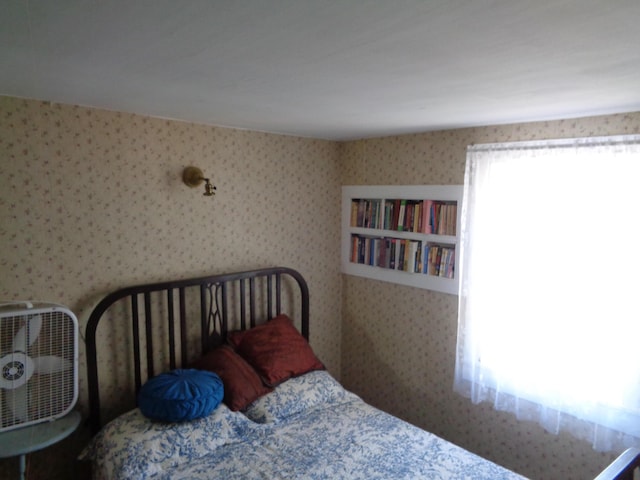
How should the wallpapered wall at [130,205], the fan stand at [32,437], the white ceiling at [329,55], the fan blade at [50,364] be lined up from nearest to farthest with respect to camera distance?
the white ceiling at [329,55] < the fan stand at [32,437] < the fan blade at [50,364] < the wallpapered wall at [130,205]

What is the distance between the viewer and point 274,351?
9.87 ft

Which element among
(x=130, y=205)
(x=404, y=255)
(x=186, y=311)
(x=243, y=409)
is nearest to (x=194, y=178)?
(x=130, y=205)

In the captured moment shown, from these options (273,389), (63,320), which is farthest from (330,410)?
(63,320)

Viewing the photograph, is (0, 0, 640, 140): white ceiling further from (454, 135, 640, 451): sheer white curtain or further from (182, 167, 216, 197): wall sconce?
(182, 167, 216, 197): wall sconce

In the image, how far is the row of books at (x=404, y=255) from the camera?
3088 millimetres

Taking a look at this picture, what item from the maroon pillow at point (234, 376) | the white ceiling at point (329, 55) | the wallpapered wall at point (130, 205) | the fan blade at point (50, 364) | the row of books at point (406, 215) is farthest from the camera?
the row of books at point (406, 215)

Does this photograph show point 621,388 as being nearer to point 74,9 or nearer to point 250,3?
point 250,3

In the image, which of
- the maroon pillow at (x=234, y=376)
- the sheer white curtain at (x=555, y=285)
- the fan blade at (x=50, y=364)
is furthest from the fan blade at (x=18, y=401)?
the sheer white curtain at (x=555, y=285)

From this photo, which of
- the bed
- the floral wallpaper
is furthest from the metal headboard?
the floral wallpaper

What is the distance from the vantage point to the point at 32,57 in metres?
1.46

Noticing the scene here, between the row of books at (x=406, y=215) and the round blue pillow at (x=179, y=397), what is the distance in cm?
173

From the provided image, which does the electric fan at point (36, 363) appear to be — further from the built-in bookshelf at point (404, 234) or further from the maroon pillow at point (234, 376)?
the built-in bookshelf at point (404, 234)

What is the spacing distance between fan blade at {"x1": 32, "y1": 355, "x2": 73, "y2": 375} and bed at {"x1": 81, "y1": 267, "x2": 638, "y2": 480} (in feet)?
0.71

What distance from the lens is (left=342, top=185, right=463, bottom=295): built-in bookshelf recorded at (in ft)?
10.0
